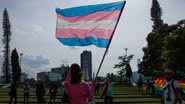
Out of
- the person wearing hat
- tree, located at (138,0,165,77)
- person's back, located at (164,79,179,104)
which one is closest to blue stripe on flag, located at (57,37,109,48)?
the person wearing hat

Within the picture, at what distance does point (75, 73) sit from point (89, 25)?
344 cm

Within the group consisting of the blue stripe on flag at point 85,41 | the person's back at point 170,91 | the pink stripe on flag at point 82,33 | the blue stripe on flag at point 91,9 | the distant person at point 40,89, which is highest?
the blue stripe on flag at point 91,9

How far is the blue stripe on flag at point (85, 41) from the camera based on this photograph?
1177 centimetres

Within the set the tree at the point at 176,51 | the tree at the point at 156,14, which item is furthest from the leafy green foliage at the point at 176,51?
the tree at the point at 156,14

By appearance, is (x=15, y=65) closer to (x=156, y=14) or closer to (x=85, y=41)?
(x=156, y=14)

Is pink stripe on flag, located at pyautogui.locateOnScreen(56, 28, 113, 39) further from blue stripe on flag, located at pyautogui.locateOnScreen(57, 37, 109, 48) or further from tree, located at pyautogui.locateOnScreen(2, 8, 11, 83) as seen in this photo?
tree, located at pyautogui.locateOnScreen(2, 8, 11, 83)

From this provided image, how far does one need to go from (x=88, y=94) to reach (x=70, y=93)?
12.8 inches

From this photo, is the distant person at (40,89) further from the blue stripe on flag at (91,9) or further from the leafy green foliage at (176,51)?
the leafy green foliage at (176,51)

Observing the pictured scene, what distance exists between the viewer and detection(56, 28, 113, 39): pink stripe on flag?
11922mm

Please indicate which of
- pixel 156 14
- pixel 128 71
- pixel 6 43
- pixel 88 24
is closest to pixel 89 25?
pixel 88 24

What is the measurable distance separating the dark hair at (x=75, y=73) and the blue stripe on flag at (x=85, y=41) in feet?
8.59

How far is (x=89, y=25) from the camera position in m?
12.1

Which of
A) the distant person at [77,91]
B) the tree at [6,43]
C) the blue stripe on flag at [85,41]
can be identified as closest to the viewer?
the distant person at [77,91]

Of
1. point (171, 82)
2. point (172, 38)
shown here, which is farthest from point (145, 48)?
point (171, 82)
